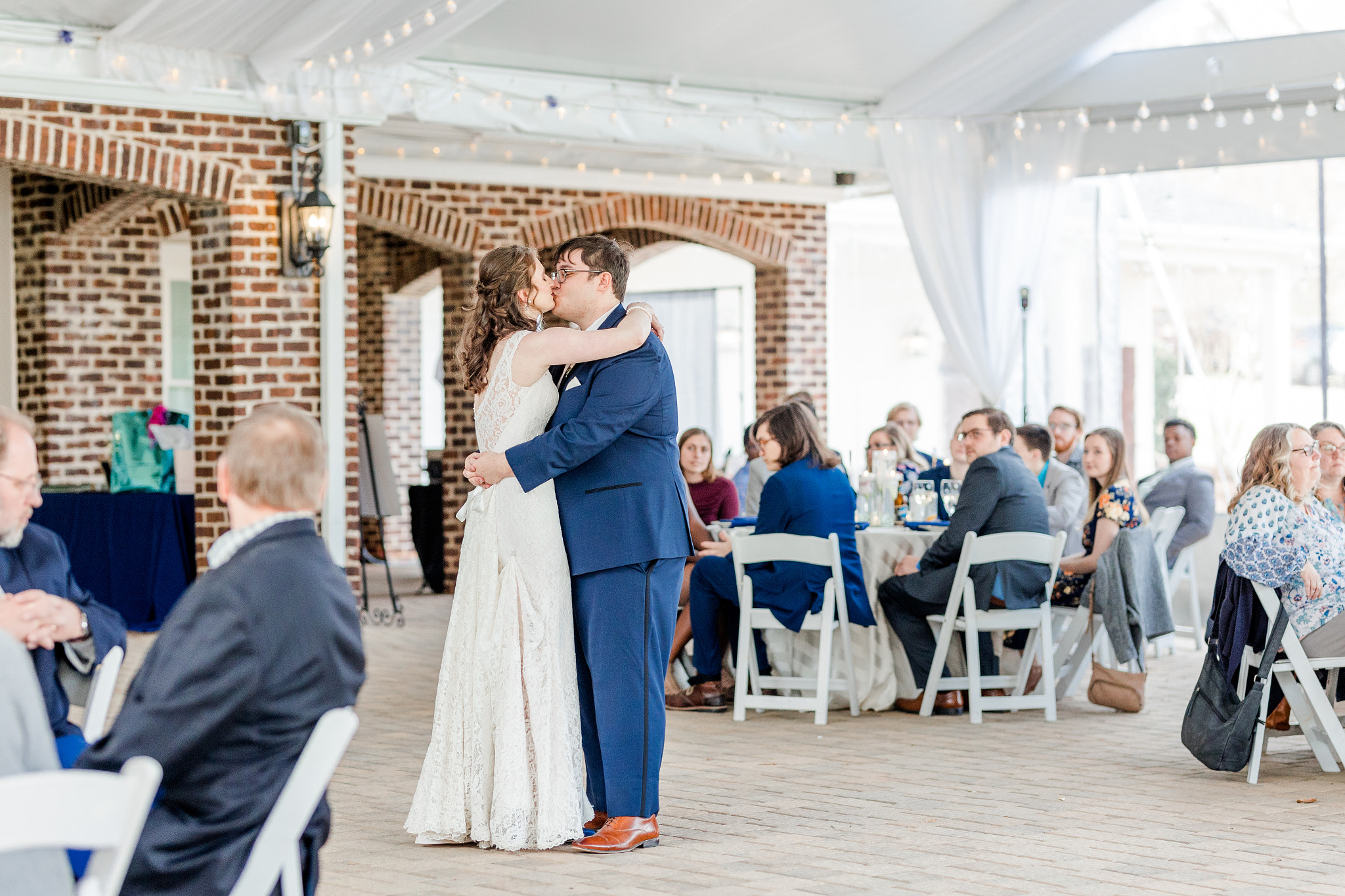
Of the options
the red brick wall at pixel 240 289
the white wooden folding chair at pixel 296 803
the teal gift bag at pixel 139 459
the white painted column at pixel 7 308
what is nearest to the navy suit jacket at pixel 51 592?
the white wooden folding chair at pixel 296 803

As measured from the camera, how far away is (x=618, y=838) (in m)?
3.91

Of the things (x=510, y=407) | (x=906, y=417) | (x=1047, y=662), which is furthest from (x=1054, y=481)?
(x=510, y=407)

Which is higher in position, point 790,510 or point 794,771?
point 790,510

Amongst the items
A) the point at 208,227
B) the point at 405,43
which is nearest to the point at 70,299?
the point at 208,227

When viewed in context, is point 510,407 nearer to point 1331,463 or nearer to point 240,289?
point 1331,463

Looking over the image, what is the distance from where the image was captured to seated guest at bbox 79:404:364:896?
7.08 ft

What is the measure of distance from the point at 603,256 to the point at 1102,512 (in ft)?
10.6

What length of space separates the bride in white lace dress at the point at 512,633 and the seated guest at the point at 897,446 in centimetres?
360

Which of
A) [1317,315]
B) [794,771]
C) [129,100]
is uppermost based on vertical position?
[129,100]

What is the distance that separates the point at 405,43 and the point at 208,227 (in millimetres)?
1573

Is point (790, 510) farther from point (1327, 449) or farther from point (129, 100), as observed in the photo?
point (129, 100)

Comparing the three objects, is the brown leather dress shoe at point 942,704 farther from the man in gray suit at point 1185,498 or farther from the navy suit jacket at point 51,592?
the navy suit jacket at point 51,592

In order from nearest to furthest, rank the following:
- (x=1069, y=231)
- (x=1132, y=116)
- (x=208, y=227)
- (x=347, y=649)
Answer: (x=347, y=649) → (x=208, y=227) → (x=1132, y=116) → (x=1069, y=231)

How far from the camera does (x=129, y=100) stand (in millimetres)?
7355
